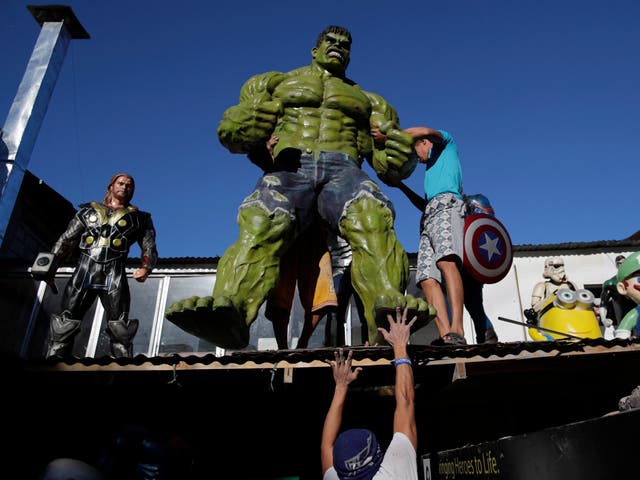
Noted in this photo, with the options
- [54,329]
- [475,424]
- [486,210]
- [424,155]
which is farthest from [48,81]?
[475,424]

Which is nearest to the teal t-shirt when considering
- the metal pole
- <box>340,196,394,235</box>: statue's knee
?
<box>340,196,394,235</box>: statue's knee

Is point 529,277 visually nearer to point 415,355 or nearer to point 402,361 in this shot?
point 415,355

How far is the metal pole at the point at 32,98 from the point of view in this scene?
7.31 meters

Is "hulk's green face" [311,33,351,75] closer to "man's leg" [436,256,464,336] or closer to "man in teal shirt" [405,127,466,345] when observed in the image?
"man in teal shirt" [405,127,466,345]

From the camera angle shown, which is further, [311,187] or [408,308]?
[311,187]

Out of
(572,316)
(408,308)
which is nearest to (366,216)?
(408,308)

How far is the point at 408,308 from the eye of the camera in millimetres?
3662

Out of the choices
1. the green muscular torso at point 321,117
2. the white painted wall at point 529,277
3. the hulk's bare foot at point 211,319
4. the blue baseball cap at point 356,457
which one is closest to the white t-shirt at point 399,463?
the blue baseball cap at point 356,457

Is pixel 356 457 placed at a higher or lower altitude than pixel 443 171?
lower

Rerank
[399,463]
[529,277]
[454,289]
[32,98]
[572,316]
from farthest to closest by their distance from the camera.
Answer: [529,277] → [32,98] → [572,316] → [454,289] → [399,463]

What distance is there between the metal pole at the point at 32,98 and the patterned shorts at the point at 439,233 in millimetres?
5307

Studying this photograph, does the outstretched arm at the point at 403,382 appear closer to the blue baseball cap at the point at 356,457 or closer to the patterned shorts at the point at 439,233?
the blue baseball cap at the point at 356,457

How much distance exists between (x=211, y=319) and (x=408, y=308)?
1.28 m

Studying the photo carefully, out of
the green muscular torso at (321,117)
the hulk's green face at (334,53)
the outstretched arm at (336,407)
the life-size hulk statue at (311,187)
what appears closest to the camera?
the outstretched arm at (336,407)
